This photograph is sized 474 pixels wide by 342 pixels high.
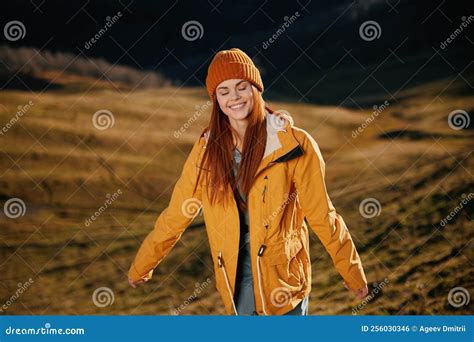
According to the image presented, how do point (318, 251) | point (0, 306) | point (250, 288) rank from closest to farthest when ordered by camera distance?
point (250, 288) → point (0, 306) → point (318, 251)

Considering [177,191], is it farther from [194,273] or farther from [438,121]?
[438,121]

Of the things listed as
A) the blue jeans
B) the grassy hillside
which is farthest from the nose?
the grassy hillside

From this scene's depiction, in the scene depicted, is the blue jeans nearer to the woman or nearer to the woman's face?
the woman

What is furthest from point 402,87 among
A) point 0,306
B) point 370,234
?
point 0,306

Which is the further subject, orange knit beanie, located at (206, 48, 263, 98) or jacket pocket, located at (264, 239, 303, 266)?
orange knit beanie, located at (206, 48, 263, 98)

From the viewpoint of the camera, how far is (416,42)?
432 centimetres

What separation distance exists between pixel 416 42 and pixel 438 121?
1.57 feet

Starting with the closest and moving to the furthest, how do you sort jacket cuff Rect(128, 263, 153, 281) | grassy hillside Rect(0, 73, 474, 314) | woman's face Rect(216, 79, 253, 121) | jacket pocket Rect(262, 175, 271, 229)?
jacket pocket Rect(262, 175, 271, 229) → woman's face Rect(216, 79, 253, 121) → jacket cuff Rect(128, 263, 153, 281) → grassy hillside Rect(0, 73, 474, 314)

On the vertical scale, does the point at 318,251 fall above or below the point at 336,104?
below

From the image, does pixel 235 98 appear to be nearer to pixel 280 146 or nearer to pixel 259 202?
pixel 280 146

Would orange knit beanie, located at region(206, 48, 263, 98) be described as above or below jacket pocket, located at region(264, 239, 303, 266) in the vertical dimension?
above

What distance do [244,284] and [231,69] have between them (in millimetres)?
842

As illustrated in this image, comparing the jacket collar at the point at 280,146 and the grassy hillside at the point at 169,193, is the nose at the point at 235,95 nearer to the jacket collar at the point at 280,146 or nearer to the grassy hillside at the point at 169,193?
the jacket collar at the point at 280,146

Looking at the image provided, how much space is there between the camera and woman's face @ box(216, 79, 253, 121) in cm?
294
